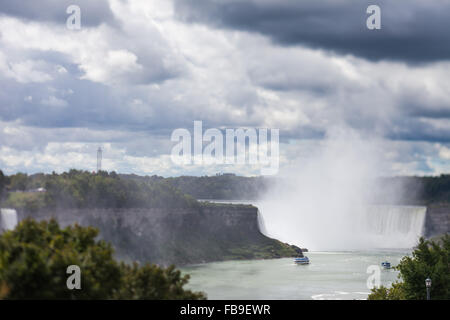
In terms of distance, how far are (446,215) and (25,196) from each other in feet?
365

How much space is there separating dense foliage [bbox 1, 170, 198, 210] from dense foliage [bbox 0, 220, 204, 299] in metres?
51.4

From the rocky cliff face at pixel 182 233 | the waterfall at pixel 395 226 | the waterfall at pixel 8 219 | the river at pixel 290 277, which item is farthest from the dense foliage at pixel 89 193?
the waterfall at pixel 395 226

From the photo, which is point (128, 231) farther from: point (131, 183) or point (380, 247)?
point (380, 247)

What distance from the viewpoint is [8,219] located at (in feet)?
273

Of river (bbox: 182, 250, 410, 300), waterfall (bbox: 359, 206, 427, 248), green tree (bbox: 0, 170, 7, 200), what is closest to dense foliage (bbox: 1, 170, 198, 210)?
green tree (bbox: 0, 170, 7, 200)

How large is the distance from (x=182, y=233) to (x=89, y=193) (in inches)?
1204

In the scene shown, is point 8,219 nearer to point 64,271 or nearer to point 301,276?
point 301,276

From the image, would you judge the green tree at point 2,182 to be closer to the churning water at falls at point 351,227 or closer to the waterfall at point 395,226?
the churning water at falls at point 351,227

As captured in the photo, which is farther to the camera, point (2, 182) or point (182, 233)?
point (182, 233)

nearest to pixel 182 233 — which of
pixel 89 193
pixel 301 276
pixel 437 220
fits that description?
pixel 89 193

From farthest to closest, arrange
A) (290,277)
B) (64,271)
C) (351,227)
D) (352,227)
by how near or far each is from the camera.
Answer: (351,227), (352,227), (290,277), (64,271)

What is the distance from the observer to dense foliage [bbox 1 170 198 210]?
9594cm
